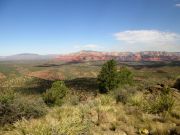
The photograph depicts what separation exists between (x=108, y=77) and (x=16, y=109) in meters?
44.1

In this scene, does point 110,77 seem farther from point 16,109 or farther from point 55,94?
point 16,109

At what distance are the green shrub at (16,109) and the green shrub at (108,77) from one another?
41.8m

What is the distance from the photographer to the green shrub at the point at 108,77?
51.2m

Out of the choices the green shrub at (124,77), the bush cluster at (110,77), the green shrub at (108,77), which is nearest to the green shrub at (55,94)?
the green shrub at (108,77)

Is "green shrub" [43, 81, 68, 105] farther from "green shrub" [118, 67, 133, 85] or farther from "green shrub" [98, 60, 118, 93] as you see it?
"green shrub" [118, 67, 133, 85]

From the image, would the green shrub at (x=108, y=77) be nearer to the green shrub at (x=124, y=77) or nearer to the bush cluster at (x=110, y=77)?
the bush cluster at (x=110, y=77)

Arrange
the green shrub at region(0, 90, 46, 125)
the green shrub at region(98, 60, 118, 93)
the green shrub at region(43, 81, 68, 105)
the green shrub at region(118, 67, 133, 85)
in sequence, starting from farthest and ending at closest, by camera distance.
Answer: the green shrub at region(118, 67, 133, 85) < the green shrub at region(98, 60, 118, 93) < the green shrub at region(43, 81, 68, 105) < the green shrub at region(0, 90, 46, 125)

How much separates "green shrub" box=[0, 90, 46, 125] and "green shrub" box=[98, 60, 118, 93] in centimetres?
4179

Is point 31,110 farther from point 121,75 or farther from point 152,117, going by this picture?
point 121,75

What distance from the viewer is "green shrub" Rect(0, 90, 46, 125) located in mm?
8422

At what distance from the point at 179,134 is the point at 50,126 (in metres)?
3.46

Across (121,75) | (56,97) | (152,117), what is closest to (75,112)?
(152,117)

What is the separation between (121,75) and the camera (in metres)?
54.1

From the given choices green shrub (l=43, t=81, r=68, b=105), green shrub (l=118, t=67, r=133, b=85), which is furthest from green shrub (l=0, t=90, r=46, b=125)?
green shrub (l=118, t=67, r=133, b=85)
